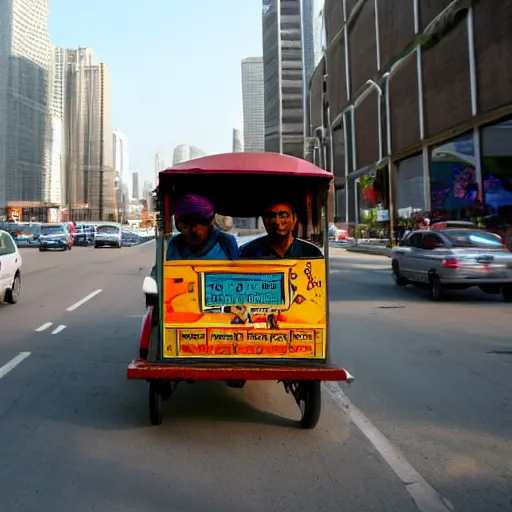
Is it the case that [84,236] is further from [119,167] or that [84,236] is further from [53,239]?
[119,167]

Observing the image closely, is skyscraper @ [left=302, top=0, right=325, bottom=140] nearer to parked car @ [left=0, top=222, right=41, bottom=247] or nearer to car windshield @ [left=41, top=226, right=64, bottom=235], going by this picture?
parked car @ [left=0, top=222, right=41, bottom=247]

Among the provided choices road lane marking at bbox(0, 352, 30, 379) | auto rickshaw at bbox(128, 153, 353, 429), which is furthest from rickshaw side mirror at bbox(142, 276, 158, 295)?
road lane marking at bbox(0, 352, 30, 379)

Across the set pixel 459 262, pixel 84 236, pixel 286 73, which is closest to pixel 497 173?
pixel 459 262

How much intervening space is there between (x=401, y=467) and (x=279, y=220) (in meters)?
2.16

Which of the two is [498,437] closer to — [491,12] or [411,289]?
[411,289]

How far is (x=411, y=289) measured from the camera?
1530 centimetres

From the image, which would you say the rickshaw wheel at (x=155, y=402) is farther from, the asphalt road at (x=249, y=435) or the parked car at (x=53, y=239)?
the parked car at (x=53, y=239)

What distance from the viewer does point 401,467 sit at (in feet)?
12.5

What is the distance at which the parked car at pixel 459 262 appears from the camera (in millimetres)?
12219

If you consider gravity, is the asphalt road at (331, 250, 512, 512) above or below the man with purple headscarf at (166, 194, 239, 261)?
below

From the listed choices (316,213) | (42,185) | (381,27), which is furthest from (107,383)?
(42,185)

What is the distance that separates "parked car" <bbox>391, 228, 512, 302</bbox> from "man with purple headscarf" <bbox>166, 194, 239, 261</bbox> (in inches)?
351

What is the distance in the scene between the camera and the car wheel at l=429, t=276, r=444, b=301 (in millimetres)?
12727

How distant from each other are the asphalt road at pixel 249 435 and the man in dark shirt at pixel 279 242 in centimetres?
143
